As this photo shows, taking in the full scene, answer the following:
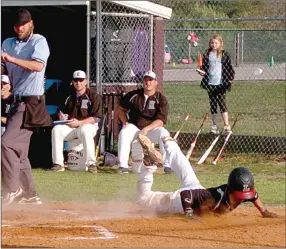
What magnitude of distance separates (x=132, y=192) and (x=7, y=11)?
536 centimetres

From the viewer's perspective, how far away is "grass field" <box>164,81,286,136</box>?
53.5 feet

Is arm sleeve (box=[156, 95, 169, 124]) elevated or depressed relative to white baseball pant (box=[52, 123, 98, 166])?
elevated

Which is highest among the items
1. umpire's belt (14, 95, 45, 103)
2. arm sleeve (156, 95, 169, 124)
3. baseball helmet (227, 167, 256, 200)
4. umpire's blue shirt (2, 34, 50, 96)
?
umpire's blue shirt (2, 34, 50, 96)

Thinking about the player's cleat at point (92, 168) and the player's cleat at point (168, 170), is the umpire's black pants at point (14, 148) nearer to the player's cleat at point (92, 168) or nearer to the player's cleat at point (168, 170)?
the player's cleat at point (92, 168)

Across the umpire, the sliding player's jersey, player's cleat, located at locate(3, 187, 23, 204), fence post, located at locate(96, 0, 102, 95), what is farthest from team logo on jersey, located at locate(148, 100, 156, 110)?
the sliding player's jersey

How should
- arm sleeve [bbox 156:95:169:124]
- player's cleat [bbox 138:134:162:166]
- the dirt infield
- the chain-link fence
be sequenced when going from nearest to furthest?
the dirt infield < player's cleat [bbox 138:134:162:166] < arm sleeve [bbox 156:95:169:124] < the chain-link fence

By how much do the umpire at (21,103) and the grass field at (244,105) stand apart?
7.09 m

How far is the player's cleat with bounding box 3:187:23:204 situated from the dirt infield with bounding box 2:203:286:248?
118 millimetres

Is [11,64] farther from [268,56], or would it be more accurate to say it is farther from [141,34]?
[268,56]

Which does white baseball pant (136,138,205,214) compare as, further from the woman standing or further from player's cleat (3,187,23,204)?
the woman standing

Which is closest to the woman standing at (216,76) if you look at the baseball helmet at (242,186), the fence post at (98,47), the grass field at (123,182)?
the grass field at (123,182)

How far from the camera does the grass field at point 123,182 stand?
1007 cm

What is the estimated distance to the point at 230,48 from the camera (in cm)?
2161

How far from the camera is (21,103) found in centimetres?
871
